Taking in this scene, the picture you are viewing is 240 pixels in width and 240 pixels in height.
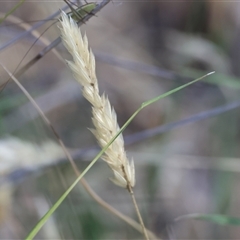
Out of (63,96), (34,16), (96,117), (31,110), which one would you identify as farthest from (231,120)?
Answer: (96,117)

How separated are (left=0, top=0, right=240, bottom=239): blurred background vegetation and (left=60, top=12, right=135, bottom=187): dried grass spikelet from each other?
0.14m

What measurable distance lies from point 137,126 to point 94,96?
4.04 feet

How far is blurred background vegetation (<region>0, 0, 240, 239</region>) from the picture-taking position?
34.7 inches

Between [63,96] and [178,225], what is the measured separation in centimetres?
53

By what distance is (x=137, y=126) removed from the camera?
171cm

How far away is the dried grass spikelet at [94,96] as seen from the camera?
474mm

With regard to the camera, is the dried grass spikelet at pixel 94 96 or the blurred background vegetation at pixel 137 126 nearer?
the dried grass spikelet at pixel 94 96

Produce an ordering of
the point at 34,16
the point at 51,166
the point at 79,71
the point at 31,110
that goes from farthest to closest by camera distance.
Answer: the point at 34,16, the point at 31,110, the point at 51,166, the point at 79,71

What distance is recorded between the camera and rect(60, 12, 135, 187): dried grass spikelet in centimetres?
47

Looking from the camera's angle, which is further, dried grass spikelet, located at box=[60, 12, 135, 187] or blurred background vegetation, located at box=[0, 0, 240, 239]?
blurred background vegetation, located at box=[0, 0, 240, 239]

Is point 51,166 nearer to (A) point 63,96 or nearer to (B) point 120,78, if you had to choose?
(A) point 63,96

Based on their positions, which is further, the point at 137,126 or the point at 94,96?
the point at 137,126

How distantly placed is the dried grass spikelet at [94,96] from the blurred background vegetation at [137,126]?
0.45 ft

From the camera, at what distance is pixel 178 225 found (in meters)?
1.29
